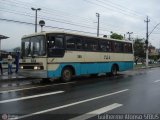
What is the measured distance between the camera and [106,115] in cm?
895

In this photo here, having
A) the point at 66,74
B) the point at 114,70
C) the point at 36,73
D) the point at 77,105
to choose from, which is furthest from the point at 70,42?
the point at 77,105

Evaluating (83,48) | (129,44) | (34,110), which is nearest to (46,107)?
(34,110)

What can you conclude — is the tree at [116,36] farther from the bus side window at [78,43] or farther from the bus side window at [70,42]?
the bus side window at [70,42]

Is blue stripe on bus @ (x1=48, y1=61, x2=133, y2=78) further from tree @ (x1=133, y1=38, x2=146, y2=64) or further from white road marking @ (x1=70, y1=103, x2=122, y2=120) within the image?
tree @ (x1=133, y1=38, x2=146, y2=64)

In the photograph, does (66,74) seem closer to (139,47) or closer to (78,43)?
(78,43)

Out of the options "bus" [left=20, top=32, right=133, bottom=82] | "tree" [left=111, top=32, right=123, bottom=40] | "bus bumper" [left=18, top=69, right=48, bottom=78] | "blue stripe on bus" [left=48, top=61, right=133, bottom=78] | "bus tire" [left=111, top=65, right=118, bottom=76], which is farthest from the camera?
"tree" [left=111, top=32, right=123, bottom=40]

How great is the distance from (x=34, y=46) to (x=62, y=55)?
1.71 m

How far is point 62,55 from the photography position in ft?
59.6

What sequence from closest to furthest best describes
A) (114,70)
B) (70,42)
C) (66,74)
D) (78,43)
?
(66,74) < (70,42) < (78,43) < (114,70)

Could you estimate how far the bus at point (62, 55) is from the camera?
17297 mm

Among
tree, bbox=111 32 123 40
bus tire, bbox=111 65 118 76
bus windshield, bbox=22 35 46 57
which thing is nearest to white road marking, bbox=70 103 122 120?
bus windshield, bbox=22 35 46 57

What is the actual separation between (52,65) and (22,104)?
693cm

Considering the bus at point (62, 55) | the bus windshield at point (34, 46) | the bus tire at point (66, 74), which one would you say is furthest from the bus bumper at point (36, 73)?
the bus tire at point (66, 74)

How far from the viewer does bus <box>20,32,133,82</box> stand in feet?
56.7
